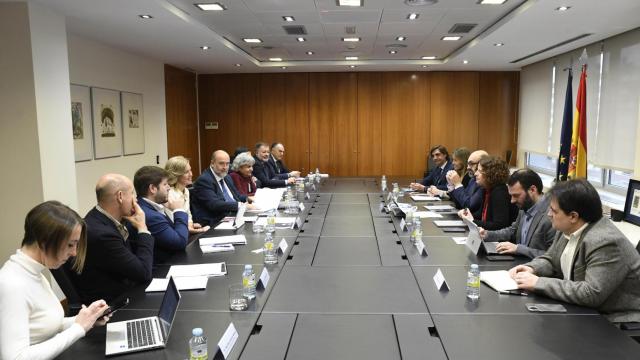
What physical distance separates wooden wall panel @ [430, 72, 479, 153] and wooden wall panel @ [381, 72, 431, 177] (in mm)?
186

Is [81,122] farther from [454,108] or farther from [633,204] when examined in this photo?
[454,108]

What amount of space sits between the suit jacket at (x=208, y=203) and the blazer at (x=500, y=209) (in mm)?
2260

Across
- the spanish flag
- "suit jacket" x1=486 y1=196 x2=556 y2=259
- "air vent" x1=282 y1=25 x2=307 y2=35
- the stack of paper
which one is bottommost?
the stack of paper

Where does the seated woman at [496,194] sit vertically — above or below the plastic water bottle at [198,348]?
above

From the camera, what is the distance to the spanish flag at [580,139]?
562cm

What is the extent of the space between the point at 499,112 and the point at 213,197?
7367 mm

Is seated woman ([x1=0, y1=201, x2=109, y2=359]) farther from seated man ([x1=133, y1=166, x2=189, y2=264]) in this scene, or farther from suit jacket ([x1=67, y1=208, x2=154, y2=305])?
seated man ([x1=133, y1=166, x2=189, y2=264])

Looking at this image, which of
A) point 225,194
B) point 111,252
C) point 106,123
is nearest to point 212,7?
point 225,194

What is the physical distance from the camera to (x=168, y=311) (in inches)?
76.0

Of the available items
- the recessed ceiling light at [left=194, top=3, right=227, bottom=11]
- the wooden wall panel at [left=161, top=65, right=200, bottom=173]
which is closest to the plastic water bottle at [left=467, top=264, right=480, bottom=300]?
the recessed ceiling light at [left=194, top=3, right=227, bottom=11]

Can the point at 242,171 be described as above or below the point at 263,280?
above

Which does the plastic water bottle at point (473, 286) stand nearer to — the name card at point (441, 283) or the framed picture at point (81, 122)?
the name card at point (441, 283)

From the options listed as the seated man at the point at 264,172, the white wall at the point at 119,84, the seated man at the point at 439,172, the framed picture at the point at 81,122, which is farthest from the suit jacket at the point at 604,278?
the white wall at the point at 119,84

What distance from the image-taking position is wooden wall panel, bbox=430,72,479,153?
10.0 metres
